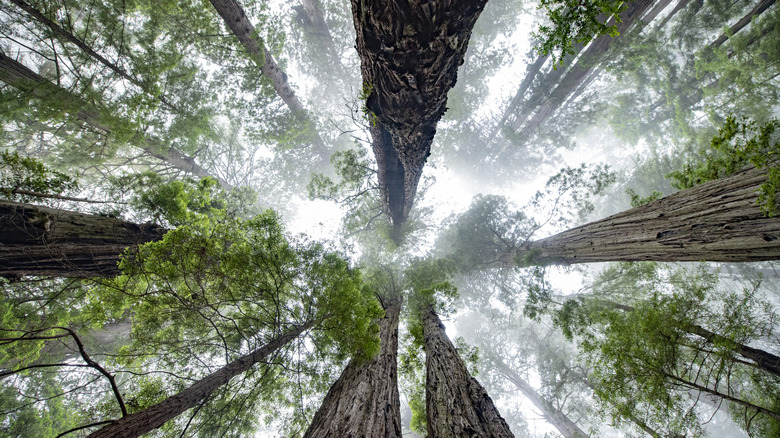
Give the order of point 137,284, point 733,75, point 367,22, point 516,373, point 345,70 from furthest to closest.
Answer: point 345,70
point 516,373
point 733,75
point 137,284
point 367,22

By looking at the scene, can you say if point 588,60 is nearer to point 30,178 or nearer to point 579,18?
point 579,18

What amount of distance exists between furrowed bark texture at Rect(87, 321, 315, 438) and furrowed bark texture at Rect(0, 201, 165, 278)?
2042 millimetres

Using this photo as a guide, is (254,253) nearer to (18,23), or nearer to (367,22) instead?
(367,22)

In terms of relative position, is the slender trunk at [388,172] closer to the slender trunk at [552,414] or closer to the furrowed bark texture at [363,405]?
the furrowed bark texture at [363,405]

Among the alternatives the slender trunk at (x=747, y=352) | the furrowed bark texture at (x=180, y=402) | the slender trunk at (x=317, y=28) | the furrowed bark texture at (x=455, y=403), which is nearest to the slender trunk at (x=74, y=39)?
the furrowed bark texture at (x=180, y=402)

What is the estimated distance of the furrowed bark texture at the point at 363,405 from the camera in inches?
113

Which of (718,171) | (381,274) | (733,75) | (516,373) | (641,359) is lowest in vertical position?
(516,373)

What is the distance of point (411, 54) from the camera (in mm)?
2586

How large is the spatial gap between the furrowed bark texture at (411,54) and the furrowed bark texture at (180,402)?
3492 millimetres

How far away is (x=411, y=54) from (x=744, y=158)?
407 cm

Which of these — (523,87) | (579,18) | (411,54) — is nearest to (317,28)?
(523,87)

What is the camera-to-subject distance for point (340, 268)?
14.6ft

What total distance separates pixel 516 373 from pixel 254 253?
58.9 feet

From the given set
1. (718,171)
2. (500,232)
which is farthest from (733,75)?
(500,232)
